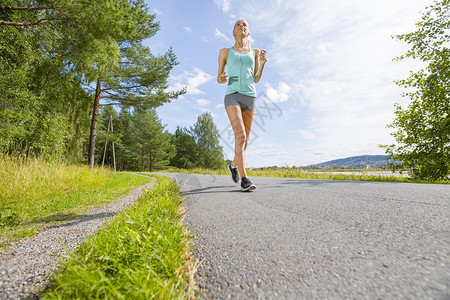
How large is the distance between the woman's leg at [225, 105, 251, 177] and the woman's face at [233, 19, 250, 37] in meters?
1.43

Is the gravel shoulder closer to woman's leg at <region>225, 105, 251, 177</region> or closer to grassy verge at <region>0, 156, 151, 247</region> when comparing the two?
grassy verge at <region>0, 156, 151, 247</region>

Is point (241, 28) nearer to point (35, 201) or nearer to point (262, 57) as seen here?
point (262, 57)

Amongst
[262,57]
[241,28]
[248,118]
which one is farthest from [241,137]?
[241,28]

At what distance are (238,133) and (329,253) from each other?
2.70m

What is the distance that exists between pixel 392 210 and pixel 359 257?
42.3 inches

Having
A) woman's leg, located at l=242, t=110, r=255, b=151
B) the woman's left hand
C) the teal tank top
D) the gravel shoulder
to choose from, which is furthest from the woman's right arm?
the gravel shoulder

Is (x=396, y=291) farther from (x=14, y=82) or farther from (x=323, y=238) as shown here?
(x=14, y=82)

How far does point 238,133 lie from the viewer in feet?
12.0

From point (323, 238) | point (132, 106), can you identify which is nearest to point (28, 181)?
point (323, 238)

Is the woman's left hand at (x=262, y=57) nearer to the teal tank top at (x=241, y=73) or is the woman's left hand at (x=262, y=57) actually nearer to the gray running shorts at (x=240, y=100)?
the teal tank top at (x=241, y=73)

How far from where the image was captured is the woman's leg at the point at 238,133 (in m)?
3.58

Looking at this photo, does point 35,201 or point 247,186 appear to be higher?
point 247,186

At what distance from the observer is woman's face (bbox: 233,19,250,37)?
12.7ft

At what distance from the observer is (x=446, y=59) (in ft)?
26.4
